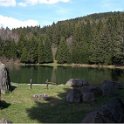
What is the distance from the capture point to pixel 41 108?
2408cm

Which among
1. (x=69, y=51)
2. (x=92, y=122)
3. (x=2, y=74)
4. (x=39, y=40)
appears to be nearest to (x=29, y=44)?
(x=39, y=40)

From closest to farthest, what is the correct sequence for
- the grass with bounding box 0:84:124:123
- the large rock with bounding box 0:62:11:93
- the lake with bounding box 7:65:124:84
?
1. the grass with bounding box 0:84:124:123
2. the large rock with bounding box 0:62:11:93
3. the lake with bounding box 7:65:124:84

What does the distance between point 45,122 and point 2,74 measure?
36.9 feet

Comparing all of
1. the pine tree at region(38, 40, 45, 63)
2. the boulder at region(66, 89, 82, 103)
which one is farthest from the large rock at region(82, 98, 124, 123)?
the pine tree at region(38, 40, 45, 63)

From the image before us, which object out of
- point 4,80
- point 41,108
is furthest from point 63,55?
point 41,108

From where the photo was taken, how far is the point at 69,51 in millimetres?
127188

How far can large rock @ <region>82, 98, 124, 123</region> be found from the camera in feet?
50.9

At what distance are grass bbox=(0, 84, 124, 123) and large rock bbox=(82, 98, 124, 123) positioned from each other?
3111 mm

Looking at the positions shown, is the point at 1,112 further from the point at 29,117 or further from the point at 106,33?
the point at 106,33

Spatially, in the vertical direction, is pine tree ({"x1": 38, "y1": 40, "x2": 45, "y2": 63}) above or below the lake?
above

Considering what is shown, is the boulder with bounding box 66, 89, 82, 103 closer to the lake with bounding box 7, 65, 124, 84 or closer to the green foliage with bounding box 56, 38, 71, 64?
the lake with bounding box 7, 65, 124, 84

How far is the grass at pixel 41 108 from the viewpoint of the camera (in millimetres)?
21016

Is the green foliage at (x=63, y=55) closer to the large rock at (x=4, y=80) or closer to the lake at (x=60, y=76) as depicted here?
the lake at (x=60, y=76)

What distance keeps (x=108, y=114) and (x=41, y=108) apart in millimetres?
8417
